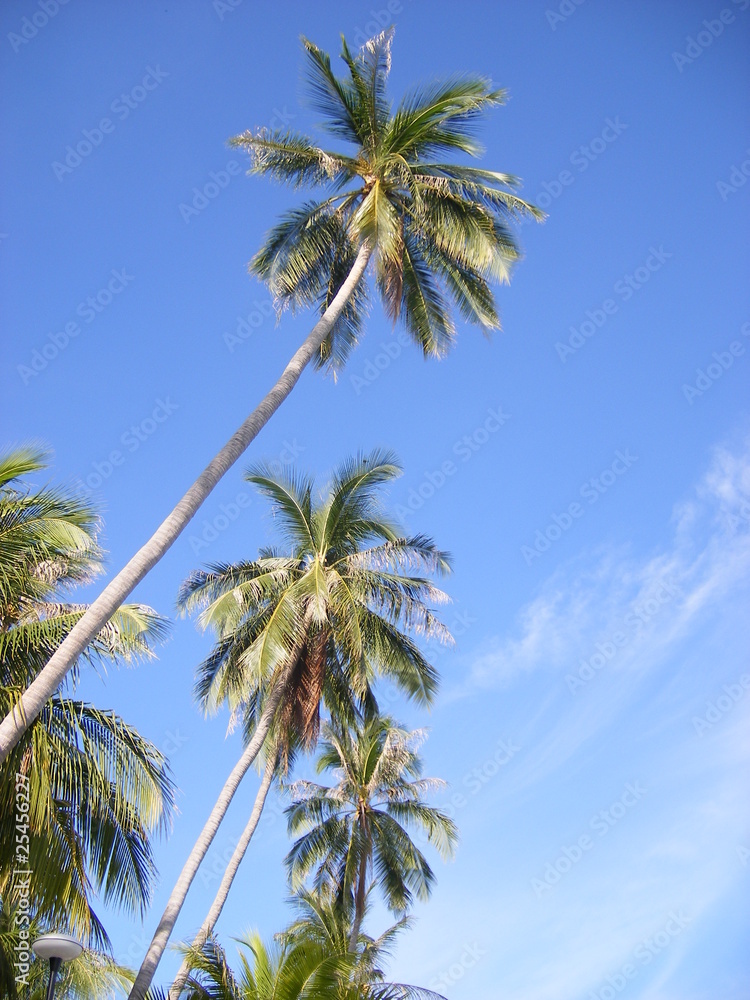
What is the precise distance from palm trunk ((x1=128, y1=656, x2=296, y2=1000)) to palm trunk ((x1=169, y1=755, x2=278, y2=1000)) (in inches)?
17.0

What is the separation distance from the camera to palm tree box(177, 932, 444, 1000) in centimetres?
1238

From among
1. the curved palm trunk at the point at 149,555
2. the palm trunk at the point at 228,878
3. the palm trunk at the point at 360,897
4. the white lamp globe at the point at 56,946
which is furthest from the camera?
the palm trunk at the point at 360,897

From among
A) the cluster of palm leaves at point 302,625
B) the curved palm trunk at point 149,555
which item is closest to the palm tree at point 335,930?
the cluster of palm leaves at point 302,625

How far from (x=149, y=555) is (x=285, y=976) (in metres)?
6.19

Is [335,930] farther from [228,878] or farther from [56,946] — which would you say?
[56,946]

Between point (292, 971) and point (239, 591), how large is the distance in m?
7.68

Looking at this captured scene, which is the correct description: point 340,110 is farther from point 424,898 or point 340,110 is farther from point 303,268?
point 424,898

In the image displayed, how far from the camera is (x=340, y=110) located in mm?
17031

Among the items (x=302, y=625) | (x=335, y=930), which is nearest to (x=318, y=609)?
(x=302, y=625)

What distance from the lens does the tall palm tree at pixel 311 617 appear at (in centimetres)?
1753

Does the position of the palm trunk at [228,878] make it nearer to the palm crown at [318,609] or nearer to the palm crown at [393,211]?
the palm crown at [318,609]

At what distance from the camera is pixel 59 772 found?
9.92 metres

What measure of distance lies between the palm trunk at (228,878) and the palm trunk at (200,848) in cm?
43

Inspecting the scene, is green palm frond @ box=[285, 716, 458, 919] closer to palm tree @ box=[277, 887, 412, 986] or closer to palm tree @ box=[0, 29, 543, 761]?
palm tree @ box=[277, 887, 412, 986]
